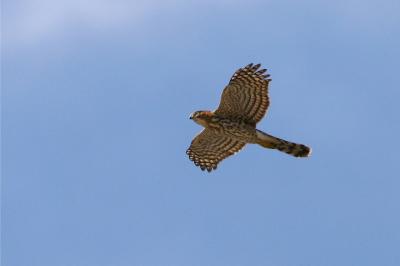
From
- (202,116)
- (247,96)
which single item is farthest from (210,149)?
(247,96)

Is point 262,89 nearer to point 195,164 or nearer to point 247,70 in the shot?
point 247,70

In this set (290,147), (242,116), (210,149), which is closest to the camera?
(290,147)

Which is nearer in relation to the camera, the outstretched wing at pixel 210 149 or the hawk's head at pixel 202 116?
the hawk's head at pixel 202 116

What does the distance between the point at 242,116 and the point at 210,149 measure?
73.6 inches

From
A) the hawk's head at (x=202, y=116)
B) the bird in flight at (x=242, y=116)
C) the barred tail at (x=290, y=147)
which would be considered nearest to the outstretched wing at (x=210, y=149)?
the bird in flight at (x=242, y=116)

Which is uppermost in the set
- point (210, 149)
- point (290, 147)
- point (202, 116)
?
point (202, 116)

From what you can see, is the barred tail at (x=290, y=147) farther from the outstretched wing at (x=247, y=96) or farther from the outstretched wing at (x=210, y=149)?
the outstretched wing at (x=210, y=149)

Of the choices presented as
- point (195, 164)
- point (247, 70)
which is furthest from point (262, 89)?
point (195, 164)

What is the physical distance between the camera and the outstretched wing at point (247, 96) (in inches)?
1519

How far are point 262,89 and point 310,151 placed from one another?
2.09 meters

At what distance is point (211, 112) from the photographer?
39.3m

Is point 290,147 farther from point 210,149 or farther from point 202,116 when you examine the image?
point 210,149

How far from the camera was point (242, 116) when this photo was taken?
39.1 m

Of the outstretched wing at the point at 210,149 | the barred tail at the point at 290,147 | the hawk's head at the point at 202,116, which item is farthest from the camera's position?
the outstretched wing at the point at 210,149
